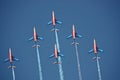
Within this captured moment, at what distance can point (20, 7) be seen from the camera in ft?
29.3

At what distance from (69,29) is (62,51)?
66 centimetres

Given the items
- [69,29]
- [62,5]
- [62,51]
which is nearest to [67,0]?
[62,5]

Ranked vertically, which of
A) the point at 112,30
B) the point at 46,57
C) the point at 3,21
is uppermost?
the point at 3,21

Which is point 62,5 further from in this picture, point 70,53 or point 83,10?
point 70,53

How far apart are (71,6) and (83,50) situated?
4.33 ft

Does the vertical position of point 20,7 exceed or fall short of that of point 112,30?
it exceeds it

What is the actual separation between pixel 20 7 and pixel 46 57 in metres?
→ 1.66

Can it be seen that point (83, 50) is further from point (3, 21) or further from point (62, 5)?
point (3, 21)

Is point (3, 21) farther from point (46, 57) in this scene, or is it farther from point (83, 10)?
point (83, 10)

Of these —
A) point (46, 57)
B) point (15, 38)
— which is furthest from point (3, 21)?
point (46, 57)

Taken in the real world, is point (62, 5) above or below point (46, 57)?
above

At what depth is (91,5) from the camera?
28.7 ft

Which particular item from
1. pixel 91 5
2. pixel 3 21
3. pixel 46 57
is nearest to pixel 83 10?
pixel 91 5

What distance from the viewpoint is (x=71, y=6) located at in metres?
8.82
